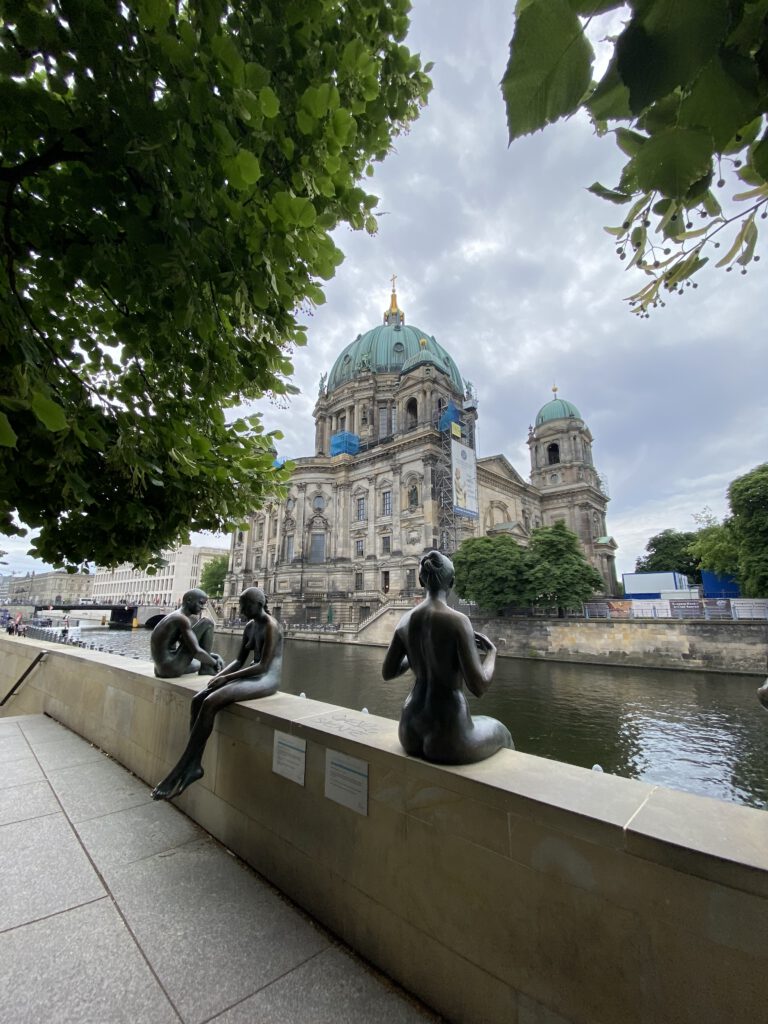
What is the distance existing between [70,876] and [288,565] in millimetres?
44895

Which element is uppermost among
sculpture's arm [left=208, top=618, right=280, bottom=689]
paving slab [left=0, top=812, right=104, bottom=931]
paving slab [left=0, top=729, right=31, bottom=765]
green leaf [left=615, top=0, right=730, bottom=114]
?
green leaf [left=615, top=0, right=730, bottom=114]

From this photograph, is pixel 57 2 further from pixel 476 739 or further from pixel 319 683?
pixel 319 683

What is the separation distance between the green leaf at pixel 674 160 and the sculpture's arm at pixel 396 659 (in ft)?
7.63

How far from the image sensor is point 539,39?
0.73 meters

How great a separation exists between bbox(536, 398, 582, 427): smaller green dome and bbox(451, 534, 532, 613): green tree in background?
95.5ft

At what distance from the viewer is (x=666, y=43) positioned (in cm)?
65

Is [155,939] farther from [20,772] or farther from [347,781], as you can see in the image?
[20,772]

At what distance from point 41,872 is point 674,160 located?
180 inches

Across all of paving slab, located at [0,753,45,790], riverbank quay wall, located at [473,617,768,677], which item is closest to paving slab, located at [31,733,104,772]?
paving slab, located at [0,753,45,790]

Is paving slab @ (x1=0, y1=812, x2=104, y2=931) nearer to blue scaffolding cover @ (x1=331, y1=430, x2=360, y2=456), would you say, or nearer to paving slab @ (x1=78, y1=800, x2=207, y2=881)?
paving slab @ (x1=78, y1=800, x2=207, y2=881)

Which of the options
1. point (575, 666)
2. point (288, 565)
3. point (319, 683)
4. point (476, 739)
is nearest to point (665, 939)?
point (476, 739)

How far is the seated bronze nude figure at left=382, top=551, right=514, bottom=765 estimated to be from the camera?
2314mm

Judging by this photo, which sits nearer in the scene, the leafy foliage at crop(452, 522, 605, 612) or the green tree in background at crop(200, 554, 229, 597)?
the leafy foliage at crop(452, 522, 605, 612)

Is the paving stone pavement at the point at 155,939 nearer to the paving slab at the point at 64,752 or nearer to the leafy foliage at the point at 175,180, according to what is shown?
the paving slab at the point at 64,752
